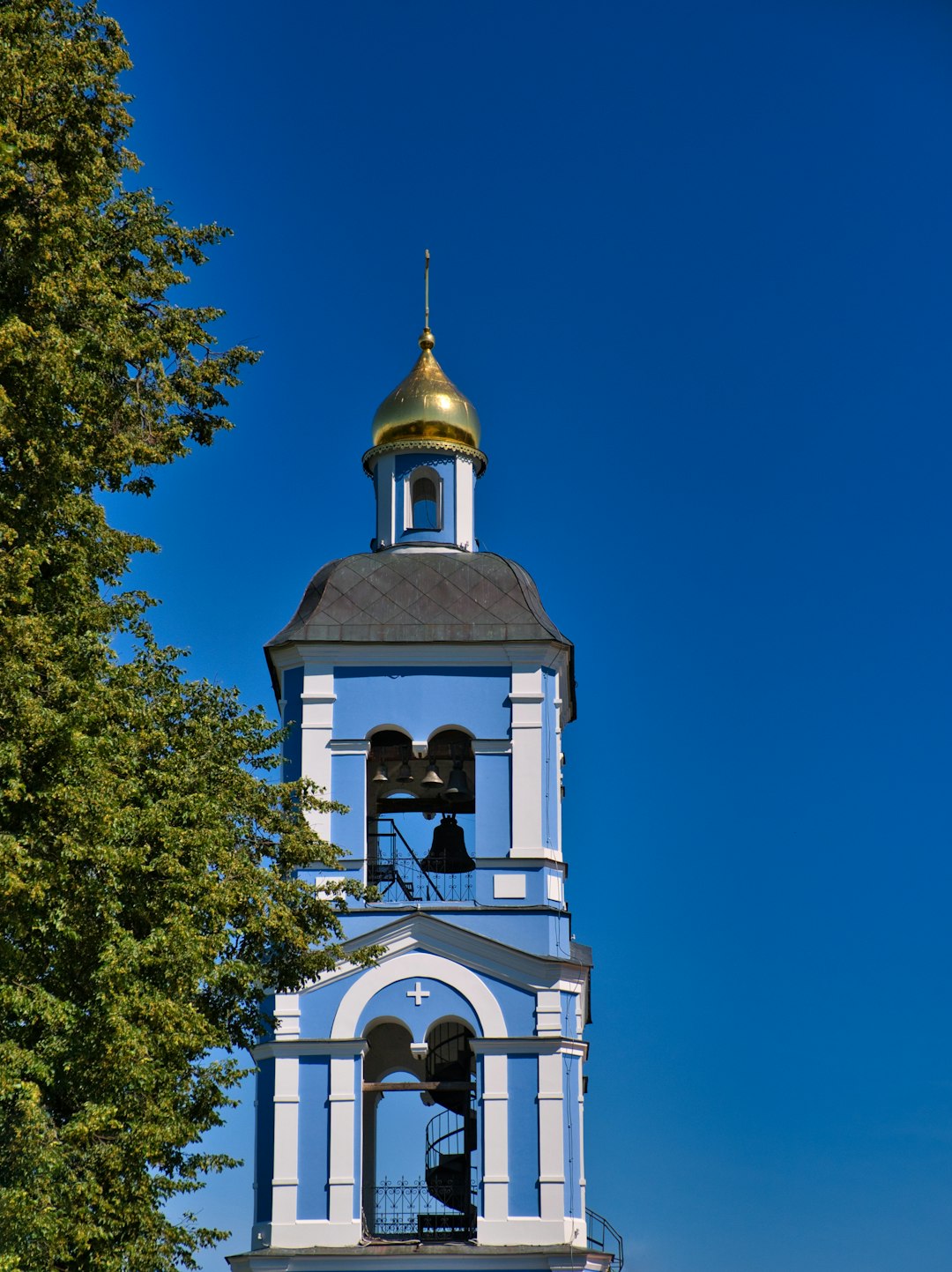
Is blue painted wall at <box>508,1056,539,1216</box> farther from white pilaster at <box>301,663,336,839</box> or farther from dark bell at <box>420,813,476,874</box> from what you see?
white pilaster at <box>301,663,336,839</box>

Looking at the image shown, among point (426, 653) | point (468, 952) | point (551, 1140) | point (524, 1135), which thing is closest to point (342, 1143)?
point (524, 1135)

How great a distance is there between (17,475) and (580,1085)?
10.3 metres

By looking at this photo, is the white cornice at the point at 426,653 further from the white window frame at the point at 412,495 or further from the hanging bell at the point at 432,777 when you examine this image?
the white window frame at the point at 412,495

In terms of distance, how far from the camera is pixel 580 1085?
2203 centimetres

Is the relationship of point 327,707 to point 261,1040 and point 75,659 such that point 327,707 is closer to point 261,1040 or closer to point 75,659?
point 261,1040

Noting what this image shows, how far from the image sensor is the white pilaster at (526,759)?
22.2 metres

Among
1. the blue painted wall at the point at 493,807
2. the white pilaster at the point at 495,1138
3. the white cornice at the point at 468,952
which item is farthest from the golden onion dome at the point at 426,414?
the white pilaster at the point at 495,1138

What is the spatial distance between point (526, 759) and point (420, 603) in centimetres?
210

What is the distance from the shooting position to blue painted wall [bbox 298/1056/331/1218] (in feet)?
68.1

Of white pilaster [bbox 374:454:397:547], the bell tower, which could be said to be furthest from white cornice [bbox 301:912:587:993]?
white pilaster [bbox 374:454:397:547]

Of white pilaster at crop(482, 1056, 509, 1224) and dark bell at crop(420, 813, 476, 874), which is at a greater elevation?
dark bell at crop(420, 813, 476, 874)

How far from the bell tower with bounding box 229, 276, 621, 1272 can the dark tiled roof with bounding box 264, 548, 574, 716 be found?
2 cm

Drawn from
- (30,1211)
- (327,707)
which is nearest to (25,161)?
(30,1211)

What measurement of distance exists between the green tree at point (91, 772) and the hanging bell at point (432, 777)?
20.3 feet
